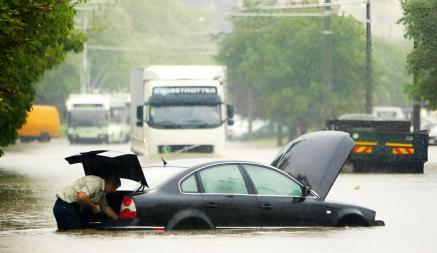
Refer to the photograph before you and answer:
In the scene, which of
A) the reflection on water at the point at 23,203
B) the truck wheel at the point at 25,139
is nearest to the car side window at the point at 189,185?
the reflection on water at the point at 23,203

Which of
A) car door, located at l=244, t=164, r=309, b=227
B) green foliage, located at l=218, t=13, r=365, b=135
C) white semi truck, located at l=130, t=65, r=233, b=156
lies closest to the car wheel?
car door, located at l=244, t=164, r=309, b=227

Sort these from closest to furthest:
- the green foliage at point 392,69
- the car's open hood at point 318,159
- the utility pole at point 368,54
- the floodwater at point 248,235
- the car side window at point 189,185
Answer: the floodwater at point 248,235, the car side window at point 189,185, the car's open hood at point 318,159, the utility pole at point 368,54, the green foliage at point 392,69

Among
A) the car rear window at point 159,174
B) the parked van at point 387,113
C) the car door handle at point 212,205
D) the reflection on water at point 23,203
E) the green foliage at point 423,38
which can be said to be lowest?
the parked van at point 387,113

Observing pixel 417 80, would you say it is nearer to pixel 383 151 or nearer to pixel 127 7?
pixel 383 151

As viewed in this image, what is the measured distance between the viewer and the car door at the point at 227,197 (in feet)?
59.2

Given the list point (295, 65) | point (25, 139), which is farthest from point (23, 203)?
point (295, 65)

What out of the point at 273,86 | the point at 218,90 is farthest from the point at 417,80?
the point at 273,86

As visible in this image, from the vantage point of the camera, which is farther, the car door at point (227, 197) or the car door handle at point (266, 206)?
the car door handle at point (266, 206)

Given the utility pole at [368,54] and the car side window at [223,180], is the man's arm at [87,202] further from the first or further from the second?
the utility pole at [368,54]

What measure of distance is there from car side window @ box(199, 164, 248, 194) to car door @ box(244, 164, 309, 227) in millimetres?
177

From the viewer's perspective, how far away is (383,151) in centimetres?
3884

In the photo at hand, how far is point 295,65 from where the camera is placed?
9006 cm

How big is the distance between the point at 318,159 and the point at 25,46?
7.07 m

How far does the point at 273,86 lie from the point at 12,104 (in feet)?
205
